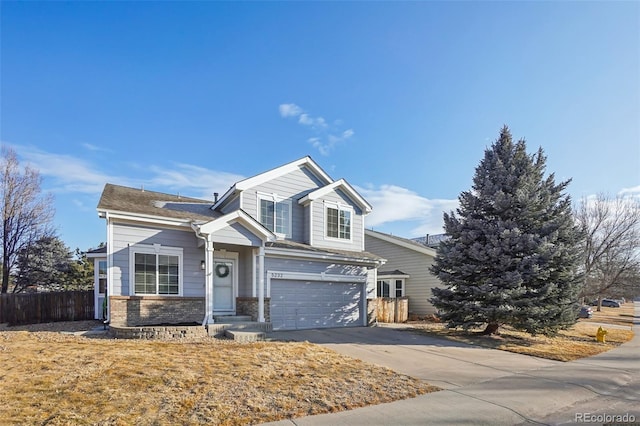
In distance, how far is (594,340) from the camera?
1521cm

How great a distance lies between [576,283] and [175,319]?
1466 centimetres

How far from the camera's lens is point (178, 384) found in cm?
630

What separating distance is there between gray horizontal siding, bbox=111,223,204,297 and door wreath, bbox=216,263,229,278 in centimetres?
66

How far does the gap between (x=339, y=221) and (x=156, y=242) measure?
8001 millimetres

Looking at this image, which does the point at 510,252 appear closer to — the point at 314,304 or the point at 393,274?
the point at 314,304

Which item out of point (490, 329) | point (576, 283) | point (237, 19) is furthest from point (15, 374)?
point (576, 283)

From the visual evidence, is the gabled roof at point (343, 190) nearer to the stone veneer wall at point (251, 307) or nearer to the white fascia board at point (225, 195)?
the white fascia board at point (225, 195)

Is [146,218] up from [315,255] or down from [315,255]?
up

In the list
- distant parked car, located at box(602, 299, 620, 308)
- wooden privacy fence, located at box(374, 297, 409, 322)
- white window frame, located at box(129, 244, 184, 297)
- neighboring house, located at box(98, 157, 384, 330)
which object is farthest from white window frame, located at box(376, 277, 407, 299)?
distant parked car, located at box(602, 299, 620, 308)

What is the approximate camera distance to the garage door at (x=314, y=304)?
48.0 ft

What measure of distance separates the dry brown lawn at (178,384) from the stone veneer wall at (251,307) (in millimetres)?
4281

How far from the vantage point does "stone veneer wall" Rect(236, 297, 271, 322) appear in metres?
13.8

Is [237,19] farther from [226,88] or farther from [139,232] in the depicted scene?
[139,232]

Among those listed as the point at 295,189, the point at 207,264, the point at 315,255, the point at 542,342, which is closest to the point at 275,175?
the point at 295,189
